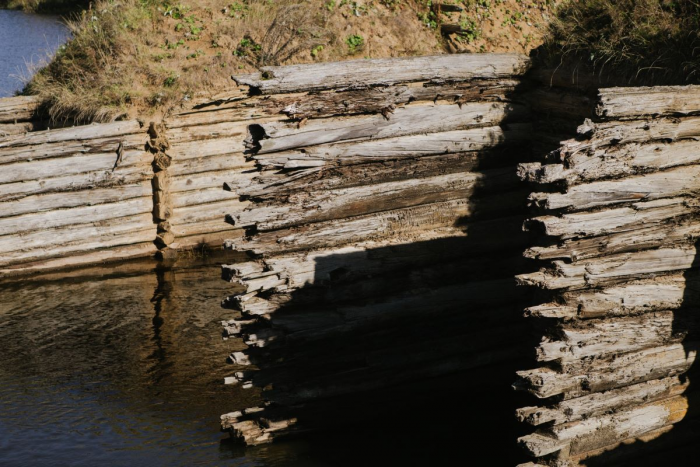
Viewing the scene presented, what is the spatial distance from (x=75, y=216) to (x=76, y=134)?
1.26 m

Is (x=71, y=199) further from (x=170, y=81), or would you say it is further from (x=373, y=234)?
(x=373, y=234)

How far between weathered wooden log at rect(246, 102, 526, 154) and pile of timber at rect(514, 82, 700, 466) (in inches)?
72.4

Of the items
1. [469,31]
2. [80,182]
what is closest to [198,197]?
[80,182]

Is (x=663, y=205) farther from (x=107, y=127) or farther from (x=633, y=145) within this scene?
(x=107, y=127)

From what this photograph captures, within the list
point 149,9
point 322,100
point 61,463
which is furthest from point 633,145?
point 149,9

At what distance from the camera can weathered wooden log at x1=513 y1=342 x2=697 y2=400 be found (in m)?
5.26

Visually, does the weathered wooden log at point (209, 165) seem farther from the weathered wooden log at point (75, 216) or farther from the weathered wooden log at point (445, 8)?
the weathered wooden log at point (445, 8)

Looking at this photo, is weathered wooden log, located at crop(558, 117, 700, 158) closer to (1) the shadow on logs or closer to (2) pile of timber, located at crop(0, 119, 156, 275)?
(1) the shadow on logs

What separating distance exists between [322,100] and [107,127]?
20.1ft

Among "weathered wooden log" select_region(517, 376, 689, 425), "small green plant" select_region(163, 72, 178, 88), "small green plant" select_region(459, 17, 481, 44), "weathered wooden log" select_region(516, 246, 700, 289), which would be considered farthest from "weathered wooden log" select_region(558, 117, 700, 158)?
"small green plant" select_region(163, 72, 178, 88)

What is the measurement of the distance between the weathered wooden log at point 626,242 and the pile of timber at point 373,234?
188 cm

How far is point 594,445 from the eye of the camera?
5512mm

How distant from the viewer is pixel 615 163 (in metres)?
5.29

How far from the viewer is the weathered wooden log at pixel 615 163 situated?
202 inches
